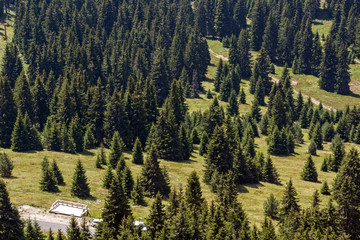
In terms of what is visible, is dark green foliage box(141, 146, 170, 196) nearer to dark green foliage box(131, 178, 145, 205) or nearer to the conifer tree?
dark green foliage box(131, 178, 145, 205)

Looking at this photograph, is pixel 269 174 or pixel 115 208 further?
pixel 269 174

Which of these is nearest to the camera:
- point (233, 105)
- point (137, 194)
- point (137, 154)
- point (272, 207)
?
point (137, 194)

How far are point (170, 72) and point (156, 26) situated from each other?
122 feet

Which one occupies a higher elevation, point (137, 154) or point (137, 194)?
point (137, 194)

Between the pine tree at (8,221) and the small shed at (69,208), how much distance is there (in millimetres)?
11996

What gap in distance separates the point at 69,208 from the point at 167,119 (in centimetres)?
4427

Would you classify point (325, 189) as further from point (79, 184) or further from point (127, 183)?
point (79, 184)

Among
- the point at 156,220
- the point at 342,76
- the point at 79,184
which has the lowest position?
the point at 79,184

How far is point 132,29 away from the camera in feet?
608

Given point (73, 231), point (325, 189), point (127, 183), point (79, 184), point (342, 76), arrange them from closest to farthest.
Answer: point (73, 231) → point (79, 184) → point (127, 183) → point (325, 189) → point (342, 76)

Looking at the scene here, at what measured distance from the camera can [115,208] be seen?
4816 cm

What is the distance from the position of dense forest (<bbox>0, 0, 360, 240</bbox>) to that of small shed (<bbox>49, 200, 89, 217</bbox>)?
168 inches

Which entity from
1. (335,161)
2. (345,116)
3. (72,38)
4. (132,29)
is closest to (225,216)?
(335,161)

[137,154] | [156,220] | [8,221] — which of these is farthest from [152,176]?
[8,221]
